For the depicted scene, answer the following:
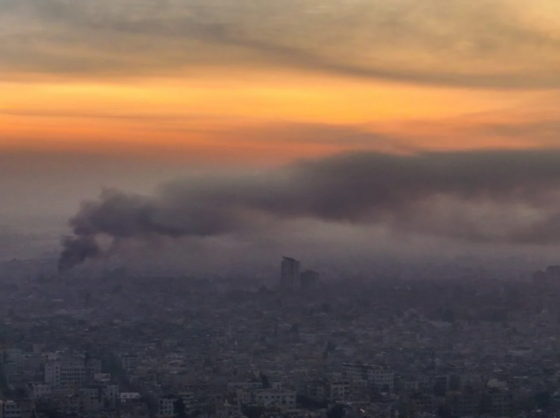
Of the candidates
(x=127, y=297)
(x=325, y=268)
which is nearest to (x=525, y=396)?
(x=127, y=297)

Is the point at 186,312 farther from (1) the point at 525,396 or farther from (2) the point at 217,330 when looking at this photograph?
(1) the point at 525,396

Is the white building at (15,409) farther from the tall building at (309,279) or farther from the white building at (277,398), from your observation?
the tall building at (309,279)

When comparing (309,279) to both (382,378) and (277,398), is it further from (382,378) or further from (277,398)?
(277,398)

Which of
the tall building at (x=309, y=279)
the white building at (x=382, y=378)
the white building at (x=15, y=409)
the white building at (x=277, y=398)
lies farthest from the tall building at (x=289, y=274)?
the white building at (x=15, y=409)

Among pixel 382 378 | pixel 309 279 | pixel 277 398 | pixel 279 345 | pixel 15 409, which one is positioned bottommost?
pixel 15 409

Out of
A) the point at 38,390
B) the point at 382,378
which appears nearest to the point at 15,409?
the point at 38,390
